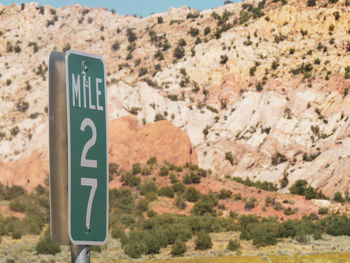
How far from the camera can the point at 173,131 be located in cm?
6525

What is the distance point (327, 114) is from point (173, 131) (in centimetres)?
1782

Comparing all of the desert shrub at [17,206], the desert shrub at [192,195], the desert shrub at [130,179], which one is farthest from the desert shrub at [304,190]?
the desert shrub at [17,206]

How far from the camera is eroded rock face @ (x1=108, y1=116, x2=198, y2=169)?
210ft

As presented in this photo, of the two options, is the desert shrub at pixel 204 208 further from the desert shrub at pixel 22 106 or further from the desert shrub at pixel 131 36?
the desert shrub at pixel 131 36

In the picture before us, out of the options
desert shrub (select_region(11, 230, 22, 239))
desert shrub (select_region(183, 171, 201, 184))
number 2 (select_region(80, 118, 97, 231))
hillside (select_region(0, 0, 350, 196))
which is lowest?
desert shrub (select_region(11, 230, 22, 239))

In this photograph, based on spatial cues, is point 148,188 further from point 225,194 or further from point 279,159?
point 279,159

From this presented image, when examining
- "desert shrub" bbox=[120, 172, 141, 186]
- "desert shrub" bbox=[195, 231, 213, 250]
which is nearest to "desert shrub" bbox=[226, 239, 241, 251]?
"desert shrub" bbox=[195, 231, 213, 250]

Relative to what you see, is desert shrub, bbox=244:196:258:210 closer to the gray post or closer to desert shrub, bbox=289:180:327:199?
desert shrub, bbox=289:180:327:199

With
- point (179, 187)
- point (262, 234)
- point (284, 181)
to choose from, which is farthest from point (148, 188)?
point (262, 234)

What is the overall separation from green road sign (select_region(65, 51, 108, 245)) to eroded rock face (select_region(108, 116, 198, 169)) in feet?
Result: 196

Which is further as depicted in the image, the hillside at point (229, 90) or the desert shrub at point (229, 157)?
the desert shrub at point (229, 157)

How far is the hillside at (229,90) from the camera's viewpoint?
215ft

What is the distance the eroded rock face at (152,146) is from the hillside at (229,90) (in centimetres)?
20

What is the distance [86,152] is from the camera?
11.6 ft
